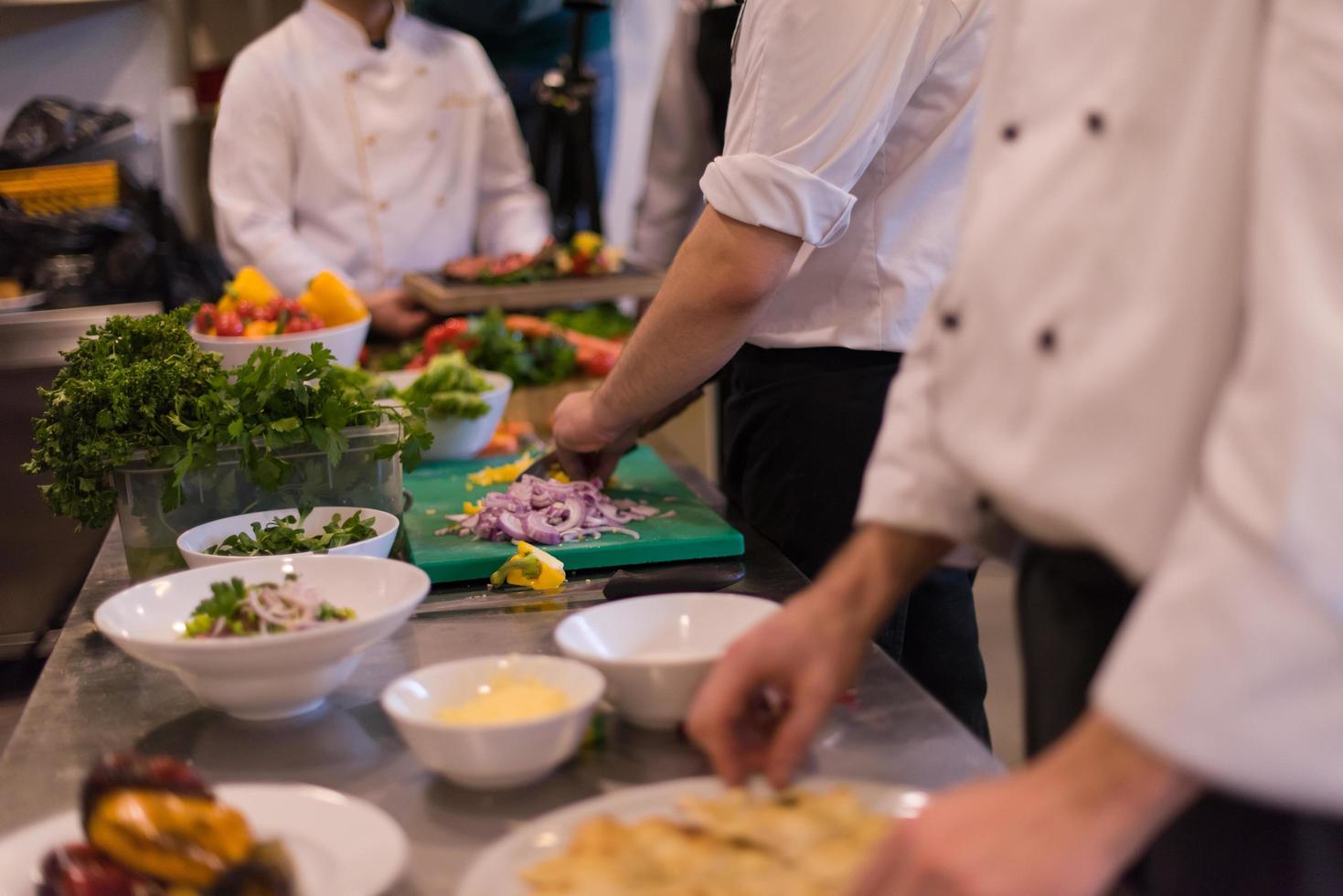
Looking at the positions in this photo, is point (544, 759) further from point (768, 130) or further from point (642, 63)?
point (642, 63)

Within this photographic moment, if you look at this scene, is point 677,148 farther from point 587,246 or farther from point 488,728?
point 488,728

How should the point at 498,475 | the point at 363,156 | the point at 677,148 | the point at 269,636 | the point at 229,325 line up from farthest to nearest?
1. the point at 677,148
2. the point at 363,156
3. the point at 229,325
4. the point at 498,475
5. the point at 269,636

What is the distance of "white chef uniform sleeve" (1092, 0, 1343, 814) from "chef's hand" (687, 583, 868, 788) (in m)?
0.25

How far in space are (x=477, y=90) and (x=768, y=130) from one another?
2.19 meters

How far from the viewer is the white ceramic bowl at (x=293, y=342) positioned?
1.91m

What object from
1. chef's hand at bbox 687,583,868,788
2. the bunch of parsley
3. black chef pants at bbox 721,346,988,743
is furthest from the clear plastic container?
chef's hand at bbox 687,583,868,788

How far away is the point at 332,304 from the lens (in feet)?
7.03

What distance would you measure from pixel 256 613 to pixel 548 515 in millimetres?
518

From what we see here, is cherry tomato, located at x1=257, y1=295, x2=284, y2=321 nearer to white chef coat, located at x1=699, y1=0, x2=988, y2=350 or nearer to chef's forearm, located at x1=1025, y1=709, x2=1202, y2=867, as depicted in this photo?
white chef coat, located at x1=699, y1=0, x2=988, y2=350

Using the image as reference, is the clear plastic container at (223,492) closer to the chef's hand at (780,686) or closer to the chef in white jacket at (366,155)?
the chef's hand at (780,686)

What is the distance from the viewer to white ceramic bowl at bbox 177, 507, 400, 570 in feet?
4.57

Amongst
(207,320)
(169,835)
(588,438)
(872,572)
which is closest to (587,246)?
(207,320)

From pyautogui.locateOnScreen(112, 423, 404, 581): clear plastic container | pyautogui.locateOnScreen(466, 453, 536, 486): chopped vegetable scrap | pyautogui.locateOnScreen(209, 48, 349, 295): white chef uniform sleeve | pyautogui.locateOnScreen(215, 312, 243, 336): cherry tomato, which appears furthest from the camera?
pyautogui.locateOnScreen(209, 48, 349, 295): white chef uniform sleeve

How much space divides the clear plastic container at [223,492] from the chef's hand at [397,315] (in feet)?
4.57
